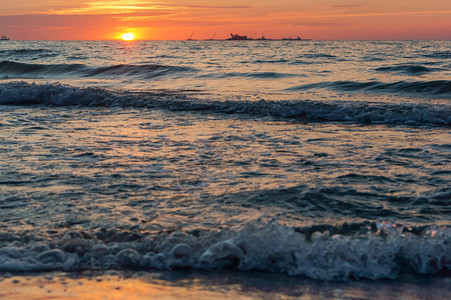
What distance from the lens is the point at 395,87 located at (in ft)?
45.8

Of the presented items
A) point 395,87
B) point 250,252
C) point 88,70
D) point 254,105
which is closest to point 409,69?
point 395,87

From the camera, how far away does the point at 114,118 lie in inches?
348

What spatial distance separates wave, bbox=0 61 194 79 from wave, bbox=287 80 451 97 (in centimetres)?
842

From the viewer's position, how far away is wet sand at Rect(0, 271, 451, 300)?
2414 millimetres

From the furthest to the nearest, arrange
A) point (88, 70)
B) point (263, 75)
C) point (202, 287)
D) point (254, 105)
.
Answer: point (88, 70), point (263, 75), point (254, 105), point (202, 287)

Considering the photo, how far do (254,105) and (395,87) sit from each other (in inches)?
242

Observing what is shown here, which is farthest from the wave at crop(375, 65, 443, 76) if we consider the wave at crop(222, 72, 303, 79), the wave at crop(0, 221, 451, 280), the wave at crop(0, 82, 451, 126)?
the wave at crop(0, 221, 451, 280)

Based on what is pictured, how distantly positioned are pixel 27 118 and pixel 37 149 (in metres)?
3.26

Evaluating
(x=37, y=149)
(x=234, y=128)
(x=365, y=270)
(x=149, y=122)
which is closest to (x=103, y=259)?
(x=365, y=270)

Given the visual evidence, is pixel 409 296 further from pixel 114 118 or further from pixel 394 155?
pixel 114 118

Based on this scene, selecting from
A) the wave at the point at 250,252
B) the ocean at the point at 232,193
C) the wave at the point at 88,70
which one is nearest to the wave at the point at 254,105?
the ocean at the point at 232,193

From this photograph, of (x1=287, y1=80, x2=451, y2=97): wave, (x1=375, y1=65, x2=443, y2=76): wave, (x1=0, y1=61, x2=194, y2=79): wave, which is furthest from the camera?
(x1=0, y1=61, x2=194, y2=79): wave

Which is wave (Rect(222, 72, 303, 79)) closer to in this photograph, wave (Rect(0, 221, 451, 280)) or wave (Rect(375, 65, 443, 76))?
wave (Rect(375, 65, 443, 76))

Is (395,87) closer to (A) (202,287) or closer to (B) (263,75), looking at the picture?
(B) (263,75)
